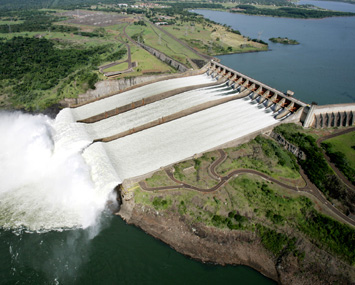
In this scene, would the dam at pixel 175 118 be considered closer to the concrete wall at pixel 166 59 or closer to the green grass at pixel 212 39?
the concrete wall at pixel 166 59

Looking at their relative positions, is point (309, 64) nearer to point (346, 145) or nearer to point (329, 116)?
point (329, 116)

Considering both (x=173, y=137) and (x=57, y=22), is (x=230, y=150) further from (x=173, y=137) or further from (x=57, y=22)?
(x=57, y=22)

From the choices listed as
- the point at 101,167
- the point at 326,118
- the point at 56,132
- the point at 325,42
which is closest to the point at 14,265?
the point at 101,167

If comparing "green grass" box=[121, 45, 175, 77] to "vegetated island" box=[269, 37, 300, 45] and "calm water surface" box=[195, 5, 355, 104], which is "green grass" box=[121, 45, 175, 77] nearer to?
"calm water surface" box=[195, 5, 355, 104]

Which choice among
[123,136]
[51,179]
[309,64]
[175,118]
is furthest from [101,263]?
[309,64]

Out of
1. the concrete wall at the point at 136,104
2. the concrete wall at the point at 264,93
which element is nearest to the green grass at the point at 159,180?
the concrete wall at the point at 136,104

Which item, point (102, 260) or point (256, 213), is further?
point (256, 213)

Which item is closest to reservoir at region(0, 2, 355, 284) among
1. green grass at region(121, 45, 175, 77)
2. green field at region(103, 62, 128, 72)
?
green grass at region(121, 45, 175, 77)
